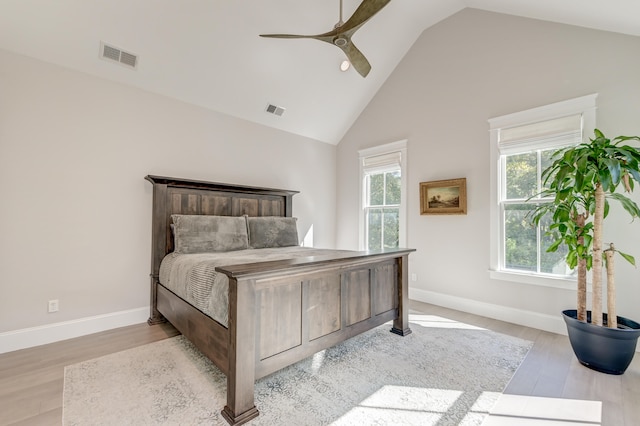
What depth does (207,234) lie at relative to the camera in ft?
10.6

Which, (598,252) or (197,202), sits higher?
(197,202)

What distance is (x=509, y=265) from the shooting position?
3.45 m

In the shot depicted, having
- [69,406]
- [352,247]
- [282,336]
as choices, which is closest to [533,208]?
[352,247]

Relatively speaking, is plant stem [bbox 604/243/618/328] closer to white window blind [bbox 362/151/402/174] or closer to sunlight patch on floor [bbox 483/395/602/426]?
sunlight patch on floor [bbox 483/395/602/426]

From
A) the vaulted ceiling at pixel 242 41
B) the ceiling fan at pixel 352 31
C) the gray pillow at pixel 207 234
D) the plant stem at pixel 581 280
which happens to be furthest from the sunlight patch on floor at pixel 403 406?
the vaulted ceiling at pixel 242 41

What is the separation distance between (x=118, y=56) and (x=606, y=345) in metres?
5.16

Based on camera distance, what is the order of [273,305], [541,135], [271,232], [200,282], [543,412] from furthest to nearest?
[271,232] → [541,135] → [200,282] → [273,305] → [543,412]

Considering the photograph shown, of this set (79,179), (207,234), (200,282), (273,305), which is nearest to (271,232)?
(207,234)

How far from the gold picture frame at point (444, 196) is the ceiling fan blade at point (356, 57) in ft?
6.53

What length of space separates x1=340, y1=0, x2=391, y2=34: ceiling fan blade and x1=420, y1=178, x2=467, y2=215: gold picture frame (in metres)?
2.55

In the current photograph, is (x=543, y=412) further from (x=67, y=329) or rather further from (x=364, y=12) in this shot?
(x=67, y=329)

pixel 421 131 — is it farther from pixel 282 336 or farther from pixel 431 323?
pixel 282 336

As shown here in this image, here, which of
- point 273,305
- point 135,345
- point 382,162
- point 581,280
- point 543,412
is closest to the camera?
point 543,412

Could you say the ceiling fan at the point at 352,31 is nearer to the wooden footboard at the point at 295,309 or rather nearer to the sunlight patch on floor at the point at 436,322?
the wooden footboard at the point at 295,309
